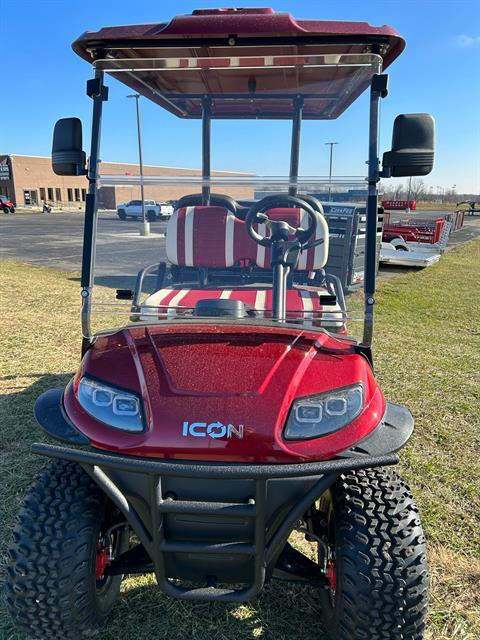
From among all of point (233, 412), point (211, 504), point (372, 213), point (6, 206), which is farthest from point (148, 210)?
point (6, 206)

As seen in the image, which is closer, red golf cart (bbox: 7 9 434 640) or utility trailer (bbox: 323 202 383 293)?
red golf cart (bbox: 7 9 434 640)

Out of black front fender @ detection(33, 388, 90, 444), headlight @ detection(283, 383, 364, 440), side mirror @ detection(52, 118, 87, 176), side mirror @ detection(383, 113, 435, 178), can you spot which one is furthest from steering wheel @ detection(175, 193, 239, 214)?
headlight @ detection(283, 383, 364, 440)

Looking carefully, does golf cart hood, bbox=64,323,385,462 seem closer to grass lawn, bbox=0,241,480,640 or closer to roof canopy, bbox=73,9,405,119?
grass lawn, bbox=0,241,480,640

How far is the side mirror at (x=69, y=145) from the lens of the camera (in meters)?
1.99

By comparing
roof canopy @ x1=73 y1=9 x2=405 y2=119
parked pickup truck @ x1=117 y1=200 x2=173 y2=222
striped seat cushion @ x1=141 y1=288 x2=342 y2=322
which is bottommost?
striped seat cushion @ x1=141 y1=288 x2=342 y2=322

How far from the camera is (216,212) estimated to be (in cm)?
248

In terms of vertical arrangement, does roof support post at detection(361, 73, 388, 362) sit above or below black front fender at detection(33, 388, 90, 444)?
above

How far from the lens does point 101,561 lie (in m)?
1.75

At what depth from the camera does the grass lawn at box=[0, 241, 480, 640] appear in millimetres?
1938

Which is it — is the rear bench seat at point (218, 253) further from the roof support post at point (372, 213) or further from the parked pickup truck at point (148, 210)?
the roof support post at point (372, 213)

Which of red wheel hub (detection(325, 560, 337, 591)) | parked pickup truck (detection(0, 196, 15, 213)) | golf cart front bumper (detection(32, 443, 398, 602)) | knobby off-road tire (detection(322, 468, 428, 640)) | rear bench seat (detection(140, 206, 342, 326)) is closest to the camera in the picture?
golf cart front bumper (detection(32, 443, 398, 602))

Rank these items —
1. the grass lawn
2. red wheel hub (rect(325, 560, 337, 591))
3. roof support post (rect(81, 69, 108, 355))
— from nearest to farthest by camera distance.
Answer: red wheel hub (rect(325, 560, 337, 591))
the grass lawn
roof support post (rect(81, 69, 108, 355))

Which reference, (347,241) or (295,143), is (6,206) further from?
(347,241)

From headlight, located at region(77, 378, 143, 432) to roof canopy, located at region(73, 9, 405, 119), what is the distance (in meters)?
1.28
